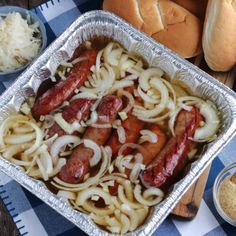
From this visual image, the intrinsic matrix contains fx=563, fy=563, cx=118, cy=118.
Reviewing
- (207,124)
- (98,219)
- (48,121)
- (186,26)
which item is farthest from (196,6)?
(98,219)

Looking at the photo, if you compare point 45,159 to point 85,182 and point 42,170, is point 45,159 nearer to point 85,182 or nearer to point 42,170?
point 42,170

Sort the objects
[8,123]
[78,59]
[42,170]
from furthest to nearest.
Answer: [78,59] < [8,123] < [42,170]

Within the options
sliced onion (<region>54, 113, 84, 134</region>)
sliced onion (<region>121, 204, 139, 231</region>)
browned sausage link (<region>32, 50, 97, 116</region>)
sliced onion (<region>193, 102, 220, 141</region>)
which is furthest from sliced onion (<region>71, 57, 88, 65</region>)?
sliced onion (<region>121, 204, 139, 231</region>)

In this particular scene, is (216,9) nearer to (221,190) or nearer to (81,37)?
(81,37)

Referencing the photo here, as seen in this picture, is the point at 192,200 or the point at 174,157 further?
the point at 192,200

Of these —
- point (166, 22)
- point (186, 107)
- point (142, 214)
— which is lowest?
point (142, 214)

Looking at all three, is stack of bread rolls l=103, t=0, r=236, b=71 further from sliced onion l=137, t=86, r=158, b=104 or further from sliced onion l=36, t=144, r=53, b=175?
sliced onion l=36, t=144, r=53, b=175
